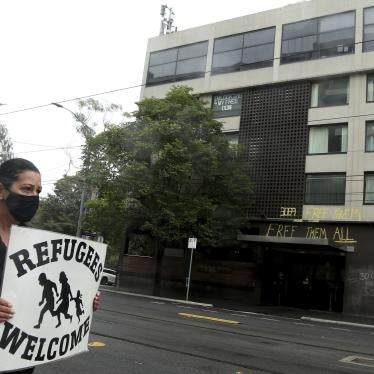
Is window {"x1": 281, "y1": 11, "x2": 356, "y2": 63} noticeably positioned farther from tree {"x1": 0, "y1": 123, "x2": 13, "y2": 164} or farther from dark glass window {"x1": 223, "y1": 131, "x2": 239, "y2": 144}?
tree {"x1": 0, "y1": 123, "x2": 13, "y2": 164}

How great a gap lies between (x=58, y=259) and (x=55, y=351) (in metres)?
0.59

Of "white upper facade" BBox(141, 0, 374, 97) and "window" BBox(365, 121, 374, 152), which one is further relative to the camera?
"white upper facade" BBox(141, 0, 374, 97)

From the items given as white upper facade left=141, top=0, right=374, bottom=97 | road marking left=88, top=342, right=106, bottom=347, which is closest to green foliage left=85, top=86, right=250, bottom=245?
white upper facade left=141, top=0, right=374, bottom=97

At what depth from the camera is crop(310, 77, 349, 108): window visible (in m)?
26.6

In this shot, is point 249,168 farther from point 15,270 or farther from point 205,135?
point 15,270

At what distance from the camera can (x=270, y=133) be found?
91.8 feet

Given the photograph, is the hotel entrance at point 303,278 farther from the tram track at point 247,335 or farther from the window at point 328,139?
the tram track at point 247,335

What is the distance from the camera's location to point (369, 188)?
2481 cm

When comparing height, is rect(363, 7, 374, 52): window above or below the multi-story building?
above

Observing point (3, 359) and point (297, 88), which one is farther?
point (297, 88)

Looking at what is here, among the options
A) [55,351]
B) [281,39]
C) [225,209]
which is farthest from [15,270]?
[281,39]

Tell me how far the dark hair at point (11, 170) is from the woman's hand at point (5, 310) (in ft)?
2.25

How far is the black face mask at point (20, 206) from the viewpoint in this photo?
10.2 feet

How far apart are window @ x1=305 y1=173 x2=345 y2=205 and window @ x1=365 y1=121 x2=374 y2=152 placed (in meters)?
1.77
